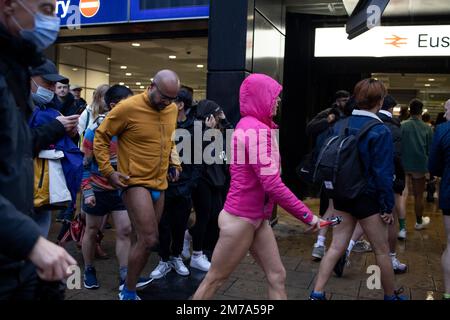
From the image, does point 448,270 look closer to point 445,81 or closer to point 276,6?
point 276,6

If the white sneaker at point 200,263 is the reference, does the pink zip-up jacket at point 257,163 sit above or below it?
above

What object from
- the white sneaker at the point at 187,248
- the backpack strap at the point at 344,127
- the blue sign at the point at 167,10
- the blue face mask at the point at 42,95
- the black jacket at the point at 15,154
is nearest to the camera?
the black jacket at the point at 15,154

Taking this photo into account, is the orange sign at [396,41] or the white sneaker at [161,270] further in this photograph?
the orange sign at [396,41]

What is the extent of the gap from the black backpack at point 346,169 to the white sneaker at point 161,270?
214 cm

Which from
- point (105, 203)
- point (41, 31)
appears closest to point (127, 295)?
point (105, 203)

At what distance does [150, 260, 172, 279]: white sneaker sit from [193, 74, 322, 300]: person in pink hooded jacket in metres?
1.89

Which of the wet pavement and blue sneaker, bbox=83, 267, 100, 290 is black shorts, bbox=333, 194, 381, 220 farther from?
blue sneaker, bbox=83, 267, 100, 290

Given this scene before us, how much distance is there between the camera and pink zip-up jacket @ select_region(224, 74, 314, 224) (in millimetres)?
3365

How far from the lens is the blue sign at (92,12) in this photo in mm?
8219

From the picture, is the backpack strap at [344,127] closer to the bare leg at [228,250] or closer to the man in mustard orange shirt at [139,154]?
the bare leg at [228,250]

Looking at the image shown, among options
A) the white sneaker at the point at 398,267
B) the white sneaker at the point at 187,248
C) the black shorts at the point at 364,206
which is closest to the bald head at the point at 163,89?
the black shorts at the point at 364,206
